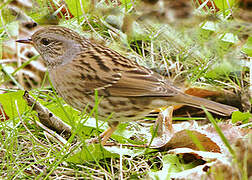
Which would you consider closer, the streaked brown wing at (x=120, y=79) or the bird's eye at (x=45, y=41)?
the streaked brown wing at (x=120, y=79)

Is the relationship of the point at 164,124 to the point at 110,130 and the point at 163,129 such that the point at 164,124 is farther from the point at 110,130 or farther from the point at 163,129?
the point at 110,130

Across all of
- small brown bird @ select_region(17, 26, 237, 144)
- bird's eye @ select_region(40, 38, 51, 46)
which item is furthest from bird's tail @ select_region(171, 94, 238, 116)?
bird's eye @ select_region(40, 38, 51, 46)

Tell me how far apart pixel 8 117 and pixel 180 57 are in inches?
66.2

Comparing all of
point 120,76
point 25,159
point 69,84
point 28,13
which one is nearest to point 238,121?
point 120,76

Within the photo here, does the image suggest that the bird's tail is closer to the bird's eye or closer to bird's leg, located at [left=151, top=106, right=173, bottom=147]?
bird's leg, located at [left=151, top=106, right=173, bottom=147]

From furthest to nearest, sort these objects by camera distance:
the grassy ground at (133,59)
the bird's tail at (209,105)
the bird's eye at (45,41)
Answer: the bird's eye at (45,41)
the bird's tail at (209,105)
the grassy ground at (133,59)

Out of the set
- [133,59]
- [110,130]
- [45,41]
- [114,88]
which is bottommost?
[110,130]

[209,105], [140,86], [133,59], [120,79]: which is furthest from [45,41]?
[209,105]

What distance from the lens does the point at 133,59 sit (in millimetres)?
3994

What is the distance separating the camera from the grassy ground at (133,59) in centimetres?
247

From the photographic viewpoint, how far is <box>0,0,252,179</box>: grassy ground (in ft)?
8.11

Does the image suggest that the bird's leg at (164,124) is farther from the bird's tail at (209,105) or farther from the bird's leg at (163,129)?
the bird's tail at (209,105)

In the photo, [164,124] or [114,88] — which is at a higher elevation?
[114,88]

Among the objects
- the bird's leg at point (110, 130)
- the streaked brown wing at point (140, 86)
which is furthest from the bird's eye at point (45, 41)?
the bird's leg at point (110, 130)
